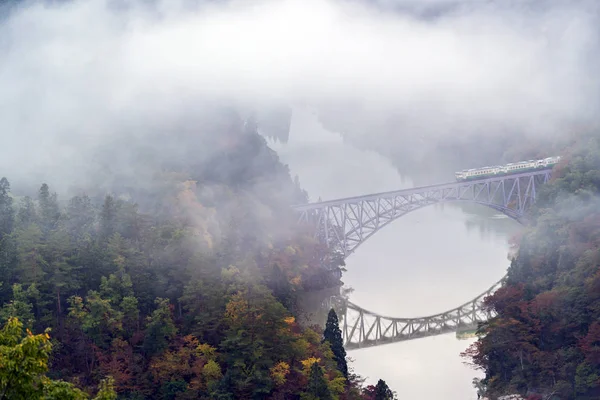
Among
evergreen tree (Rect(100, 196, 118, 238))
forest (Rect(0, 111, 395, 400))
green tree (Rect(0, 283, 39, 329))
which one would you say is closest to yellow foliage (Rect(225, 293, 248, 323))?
forest (Rect(0, 111, 395, 400))

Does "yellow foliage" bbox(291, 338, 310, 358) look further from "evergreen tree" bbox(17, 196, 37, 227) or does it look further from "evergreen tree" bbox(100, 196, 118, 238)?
"evergreen tree" bbox(17, 196, 37, 227)

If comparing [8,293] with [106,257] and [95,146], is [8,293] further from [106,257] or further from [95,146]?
[95,146]

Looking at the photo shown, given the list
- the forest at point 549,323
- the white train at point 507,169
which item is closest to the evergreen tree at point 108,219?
the forest at point 549,323

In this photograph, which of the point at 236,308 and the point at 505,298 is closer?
the point at 236,308

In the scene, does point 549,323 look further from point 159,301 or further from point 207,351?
point 159,301

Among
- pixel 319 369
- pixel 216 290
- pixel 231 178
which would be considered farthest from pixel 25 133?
pixel 319 369

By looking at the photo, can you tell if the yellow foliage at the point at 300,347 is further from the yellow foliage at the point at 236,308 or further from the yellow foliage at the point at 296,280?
the yellow foliage at the point at 296,280

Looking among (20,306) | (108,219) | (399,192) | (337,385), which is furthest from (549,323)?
(20,306)
